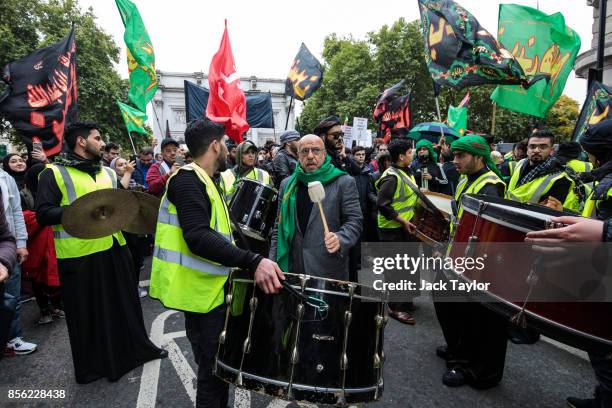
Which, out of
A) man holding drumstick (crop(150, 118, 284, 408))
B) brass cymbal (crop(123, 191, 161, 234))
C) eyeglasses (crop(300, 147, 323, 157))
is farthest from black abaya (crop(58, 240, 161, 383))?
eyeglasses (crop(300, 147, 323, 157))

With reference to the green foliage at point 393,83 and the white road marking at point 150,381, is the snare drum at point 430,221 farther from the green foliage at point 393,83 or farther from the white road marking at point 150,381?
the green foliage at point 393,83

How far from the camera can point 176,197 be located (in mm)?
2068

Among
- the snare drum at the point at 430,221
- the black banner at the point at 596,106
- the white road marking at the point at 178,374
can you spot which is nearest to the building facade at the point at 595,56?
the black banner at the point at 596,106

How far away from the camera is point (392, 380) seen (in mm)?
3129

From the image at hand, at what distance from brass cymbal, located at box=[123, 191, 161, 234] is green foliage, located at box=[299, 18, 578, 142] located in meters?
27.4

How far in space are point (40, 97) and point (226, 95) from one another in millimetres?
3441

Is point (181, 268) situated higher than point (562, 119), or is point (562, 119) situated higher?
point (562, 119)

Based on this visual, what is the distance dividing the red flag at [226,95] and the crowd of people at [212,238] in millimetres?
2614

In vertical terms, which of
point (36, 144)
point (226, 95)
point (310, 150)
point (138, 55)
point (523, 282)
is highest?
point (138, 55)

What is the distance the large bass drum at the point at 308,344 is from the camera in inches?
72.2

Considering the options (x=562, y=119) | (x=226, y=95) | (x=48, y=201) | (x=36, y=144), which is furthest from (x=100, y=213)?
(x=562, y=119)

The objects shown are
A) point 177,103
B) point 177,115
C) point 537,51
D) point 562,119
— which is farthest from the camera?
point 177,115

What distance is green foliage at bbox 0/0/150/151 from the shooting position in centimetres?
2016

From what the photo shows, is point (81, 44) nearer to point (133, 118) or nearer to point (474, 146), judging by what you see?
point (133, 118)
